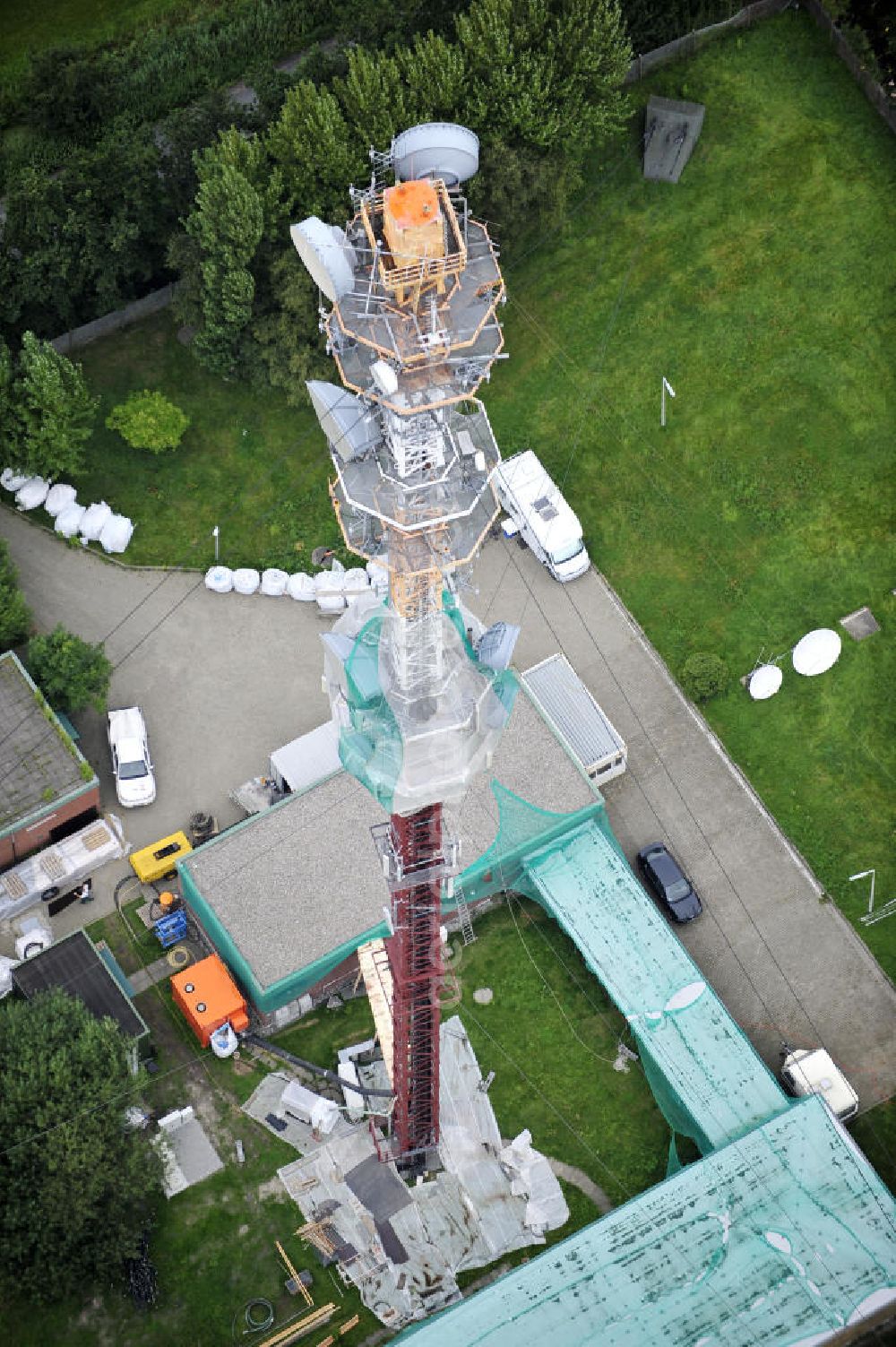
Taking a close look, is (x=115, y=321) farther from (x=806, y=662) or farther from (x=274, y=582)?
(x=806, y=662)

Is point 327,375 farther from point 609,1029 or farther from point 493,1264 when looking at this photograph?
point 493,1264

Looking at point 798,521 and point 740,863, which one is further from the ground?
point 798,521

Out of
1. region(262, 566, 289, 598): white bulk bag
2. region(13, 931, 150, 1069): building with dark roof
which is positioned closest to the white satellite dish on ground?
region(262, 566, 289, 598): white bulk bag

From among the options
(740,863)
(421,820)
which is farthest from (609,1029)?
(421,820)

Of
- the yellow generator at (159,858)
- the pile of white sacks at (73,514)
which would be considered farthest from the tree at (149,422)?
the yellow generator at (159,858)

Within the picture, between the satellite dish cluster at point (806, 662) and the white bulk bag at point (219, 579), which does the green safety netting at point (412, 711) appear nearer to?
the satellite dish cluster at point (806, 662)

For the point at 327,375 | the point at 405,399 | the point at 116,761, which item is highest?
the point at 327,375

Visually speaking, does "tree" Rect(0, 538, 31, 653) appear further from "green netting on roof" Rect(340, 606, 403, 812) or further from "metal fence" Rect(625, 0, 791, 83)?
"metal fence" Rect(625, 0, 791, 83)

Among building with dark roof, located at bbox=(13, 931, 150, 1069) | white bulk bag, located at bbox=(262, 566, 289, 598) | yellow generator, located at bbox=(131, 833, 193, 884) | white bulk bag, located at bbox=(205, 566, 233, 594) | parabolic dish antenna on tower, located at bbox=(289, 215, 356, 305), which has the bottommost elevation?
building with dark roof, located at bbox=(13, 931, 150, 1069)
